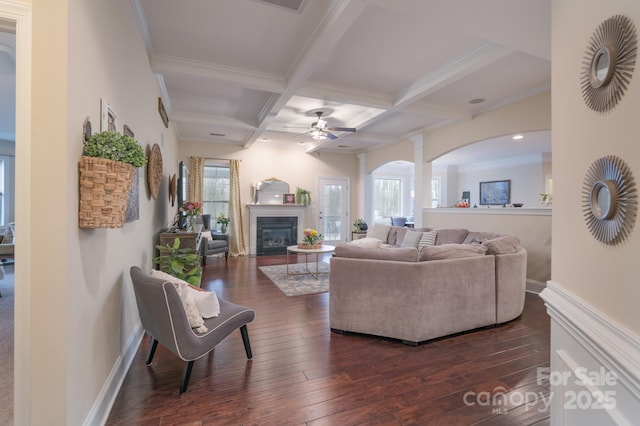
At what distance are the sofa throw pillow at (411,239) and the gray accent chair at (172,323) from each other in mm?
4032

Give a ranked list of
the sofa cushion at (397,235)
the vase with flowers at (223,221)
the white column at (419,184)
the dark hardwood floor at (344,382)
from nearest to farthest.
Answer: the dark hardwood floor at (344,382) < the sofa cushion at (397,235) < the white column at (419,184) < the vase with flowers at (223,221)

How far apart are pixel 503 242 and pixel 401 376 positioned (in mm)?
2061

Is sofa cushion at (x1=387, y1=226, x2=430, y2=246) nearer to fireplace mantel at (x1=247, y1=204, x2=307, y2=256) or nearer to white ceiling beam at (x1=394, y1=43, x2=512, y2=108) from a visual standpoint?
white ceiling beam at (x1=394, y1=43, x2=512, y2=108)

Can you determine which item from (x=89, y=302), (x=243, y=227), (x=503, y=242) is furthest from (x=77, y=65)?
(x=243, y=227)

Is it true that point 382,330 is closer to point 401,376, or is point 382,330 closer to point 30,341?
point 401,376

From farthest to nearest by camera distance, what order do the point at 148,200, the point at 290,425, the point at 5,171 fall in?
the point at 5,171
the point at 148,200
the point at 290,425

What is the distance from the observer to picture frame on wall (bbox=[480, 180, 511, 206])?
30.1ft

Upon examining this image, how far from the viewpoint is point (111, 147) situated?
1.43m

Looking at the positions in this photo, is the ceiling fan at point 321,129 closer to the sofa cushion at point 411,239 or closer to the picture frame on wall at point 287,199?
the sofa cushion at point 411,239

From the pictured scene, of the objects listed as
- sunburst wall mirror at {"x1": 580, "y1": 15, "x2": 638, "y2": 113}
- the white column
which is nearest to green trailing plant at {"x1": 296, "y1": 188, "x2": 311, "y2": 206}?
the white column

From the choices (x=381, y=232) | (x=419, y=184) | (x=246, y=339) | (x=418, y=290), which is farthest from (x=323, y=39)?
(x=381, y=232)

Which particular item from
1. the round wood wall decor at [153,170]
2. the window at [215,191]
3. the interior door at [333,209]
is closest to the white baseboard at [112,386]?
the round wood wall decor at [153,170]

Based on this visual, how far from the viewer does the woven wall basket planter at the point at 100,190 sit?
1360mm

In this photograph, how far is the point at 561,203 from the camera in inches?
46.9
